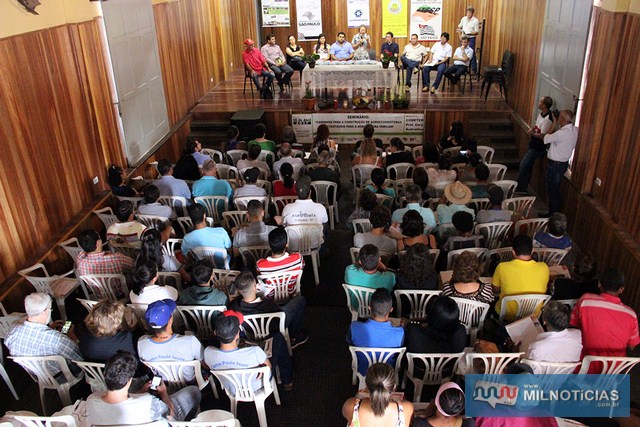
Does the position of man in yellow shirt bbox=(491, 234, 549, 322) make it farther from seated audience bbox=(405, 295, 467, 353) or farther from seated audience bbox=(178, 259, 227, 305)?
seated audience bbox=(178, 259, 227, 305)

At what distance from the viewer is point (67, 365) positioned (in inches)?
149

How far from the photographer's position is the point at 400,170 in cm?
742

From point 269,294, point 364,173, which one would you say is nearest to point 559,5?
point 364,173

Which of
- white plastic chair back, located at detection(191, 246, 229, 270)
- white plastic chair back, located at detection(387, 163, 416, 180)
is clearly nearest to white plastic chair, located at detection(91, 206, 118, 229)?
white plastic chair back, located at detection(191, 246, 229, 270)

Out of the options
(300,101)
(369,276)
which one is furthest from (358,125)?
(369,276)

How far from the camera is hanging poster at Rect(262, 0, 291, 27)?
1488 cm

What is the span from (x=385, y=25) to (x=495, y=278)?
467 inches

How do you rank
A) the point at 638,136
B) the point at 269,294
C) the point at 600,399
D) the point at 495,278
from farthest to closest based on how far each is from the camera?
the point at 638,136
the point at 269,294
the point at 495,278
the point at 600,399

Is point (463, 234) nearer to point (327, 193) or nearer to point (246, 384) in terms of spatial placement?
point (327, 193)

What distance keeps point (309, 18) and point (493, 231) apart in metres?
11.3

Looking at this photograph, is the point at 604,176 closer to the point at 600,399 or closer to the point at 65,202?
the point at 600,399

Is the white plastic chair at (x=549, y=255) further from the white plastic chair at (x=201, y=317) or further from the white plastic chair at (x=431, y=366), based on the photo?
the white plastic chair at (x=201, y=317)

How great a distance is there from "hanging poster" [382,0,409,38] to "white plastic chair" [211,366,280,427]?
1284cm

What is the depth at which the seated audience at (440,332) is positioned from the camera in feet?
11.6
